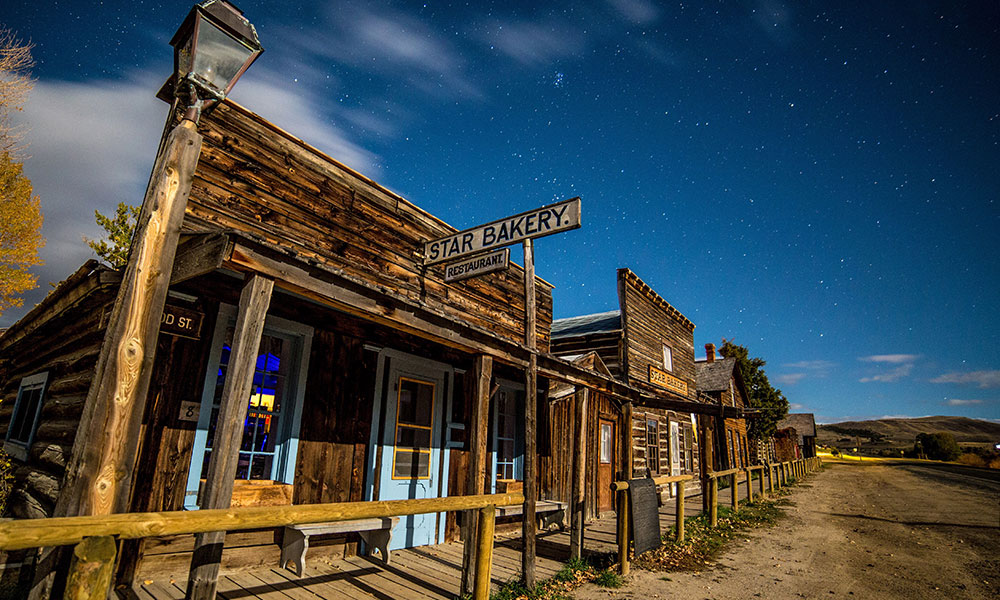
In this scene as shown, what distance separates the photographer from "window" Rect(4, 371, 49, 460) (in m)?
6.29

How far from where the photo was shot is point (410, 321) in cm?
463

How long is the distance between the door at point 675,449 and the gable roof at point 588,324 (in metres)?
4.41

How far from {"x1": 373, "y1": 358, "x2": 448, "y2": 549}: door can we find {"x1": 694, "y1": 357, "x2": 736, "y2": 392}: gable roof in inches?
812

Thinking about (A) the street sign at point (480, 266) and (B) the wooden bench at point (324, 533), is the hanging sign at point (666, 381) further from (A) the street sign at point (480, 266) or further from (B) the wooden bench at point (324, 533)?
(B) the wooden bench at point (324, 533)

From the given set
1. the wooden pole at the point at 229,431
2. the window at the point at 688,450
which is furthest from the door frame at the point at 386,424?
the window at the point at 688,450

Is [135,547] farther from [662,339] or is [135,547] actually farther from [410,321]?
[662,339]

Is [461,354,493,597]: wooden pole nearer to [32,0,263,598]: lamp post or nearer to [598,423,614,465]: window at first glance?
[32,0,263,598]: lamp post

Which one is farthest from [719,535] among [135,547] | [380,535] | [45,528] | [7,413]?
[7,413]

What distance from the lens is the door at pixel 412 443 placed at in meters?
6.90

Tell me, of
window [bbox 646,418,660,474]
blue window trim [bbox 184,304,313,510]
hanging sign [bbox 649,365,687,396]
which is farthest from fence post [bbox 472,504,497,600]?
hanging sign [bbox 649,365,687,396]

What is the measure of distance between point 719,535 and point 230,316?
368 inches

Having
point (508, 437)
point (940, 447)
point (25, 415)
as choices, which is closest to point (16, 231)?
point (25, 415)

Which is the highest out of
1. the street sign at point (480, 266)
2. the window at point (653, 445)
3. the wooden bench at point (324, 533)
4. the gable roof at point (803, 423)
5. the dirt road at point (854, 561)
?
the street sign at point (480, 266)

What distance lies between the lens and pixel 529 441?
579cm
